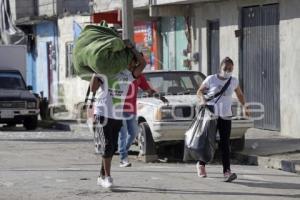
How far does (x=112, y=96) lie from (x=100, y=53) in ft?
2.03

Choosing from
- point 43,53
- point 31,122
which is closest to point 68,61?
point 43,53

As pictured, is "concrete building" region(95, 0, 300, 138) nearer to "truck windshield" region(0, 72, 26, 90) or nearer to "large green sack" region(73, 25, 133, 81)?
"truck windshield" region(0, 72, 26, 90)

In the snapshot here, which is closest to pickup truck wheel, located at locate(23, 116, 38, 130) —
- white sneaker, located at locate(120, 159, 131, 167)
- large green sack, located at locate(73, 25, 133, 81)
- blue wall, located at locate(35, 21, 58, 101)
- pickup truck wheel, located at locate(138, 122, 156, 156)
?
pickup truck wheel, located at locate(138, 122, 156, 156)

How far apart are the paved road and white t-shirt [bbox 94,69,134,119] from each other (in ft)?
3.25

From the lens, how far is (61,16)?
31.2m

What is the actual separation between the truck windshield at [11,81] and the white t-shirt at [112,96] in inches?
516

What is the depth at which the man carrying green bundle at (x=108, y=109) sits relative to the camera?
9430 mm

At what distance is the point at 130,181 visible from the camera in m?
10.2

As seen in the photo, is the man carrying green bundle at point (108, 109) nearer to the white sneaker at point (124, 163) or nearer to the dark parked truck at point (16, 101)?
the white sneaker at point (124, 163)

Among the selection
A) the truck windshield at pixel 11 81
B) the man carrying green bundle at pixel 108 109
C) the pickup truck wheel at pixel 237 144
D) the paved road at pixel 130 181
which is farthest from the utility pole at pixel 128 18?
the man carrying green bundle at pixel 108 109

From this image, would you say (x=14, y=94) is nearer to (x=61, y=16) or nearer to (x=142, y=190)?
(x=61, y=16)

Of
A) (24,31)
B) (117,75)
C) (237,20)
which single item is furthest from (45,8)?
(117,75)

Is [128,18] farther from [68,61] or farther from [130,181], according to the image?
[68,61]

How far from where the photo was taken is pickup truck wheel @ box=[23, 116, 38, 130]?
71.3 ft
